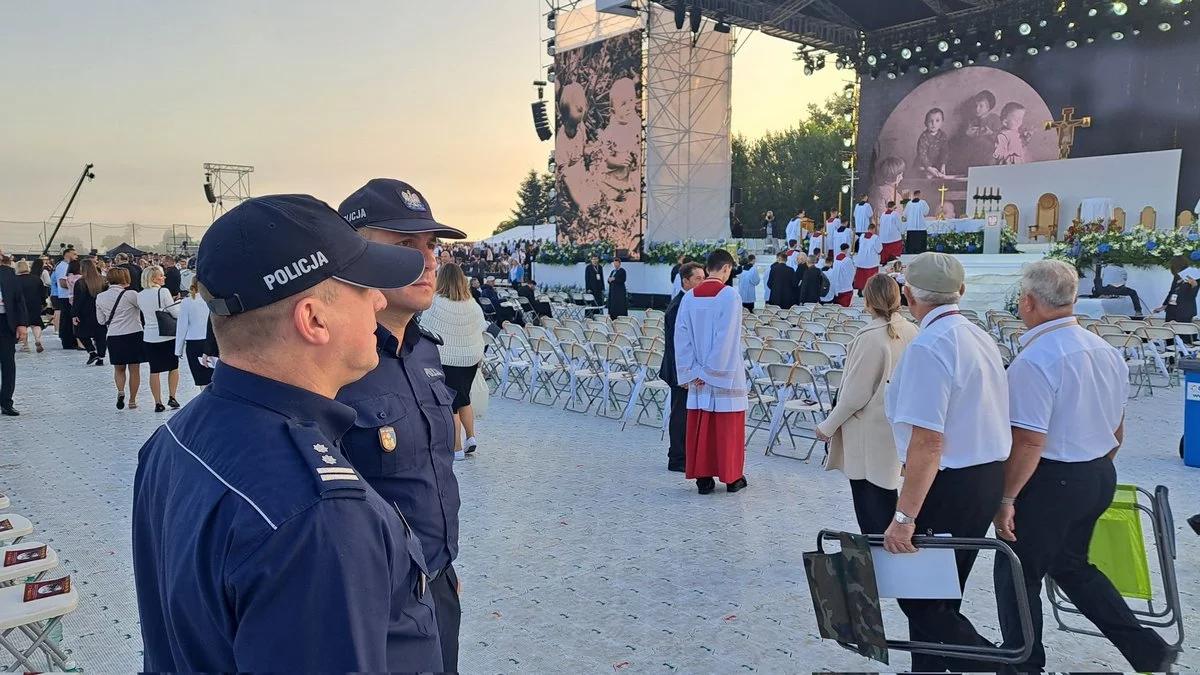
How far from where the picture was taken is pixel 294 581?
3.02 feet

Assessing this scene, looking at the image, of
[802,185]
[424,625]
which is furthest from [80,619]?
[802,185]

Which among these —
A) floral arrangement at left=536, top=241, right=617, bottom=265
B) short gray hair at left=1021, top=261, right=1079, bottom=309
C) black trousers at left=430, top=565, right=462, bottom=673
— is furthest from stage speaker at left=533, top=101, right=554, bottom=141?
black trousers at left=430, top=565, right=462, bottom=673

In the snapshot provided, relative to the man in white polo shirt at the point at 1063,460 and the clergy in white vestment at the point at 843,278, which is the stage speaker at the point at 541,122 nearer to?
the clergy in white vestment at the point at 843,278

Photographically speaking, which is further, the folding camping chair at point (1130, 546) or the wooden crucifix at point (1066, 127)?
the wooden crucifix at point (1066, 127)

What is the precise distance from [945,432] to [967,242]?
1924cm

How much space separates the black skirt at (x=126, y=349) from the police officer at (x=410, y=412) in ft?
25.0

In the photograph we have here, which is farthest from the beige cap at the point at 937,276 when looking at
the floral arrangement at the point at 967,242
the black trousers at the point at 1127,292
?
the floral arrangement at the point at 967,242

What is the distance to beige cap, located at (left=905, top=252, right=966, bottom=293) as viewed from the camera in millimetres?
2754

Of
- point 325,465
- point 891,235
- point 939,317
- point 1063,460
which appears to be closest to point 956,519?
point 1063,460

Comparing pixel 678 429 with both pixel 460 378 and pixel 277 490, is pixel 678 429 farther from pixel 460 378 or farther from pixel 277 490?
pixel 277 490

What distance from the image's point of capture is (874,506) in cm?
340

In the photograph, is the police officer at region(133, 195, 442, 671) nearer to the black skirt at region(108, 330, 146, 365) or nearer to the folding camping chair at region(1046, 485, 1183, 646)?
the folding camping chair at region(1046, 485, 1183, 646)

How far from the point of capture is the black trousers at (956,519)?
270 centimetres

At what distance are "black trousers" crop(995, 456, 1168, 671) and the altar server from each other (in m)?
16.5
